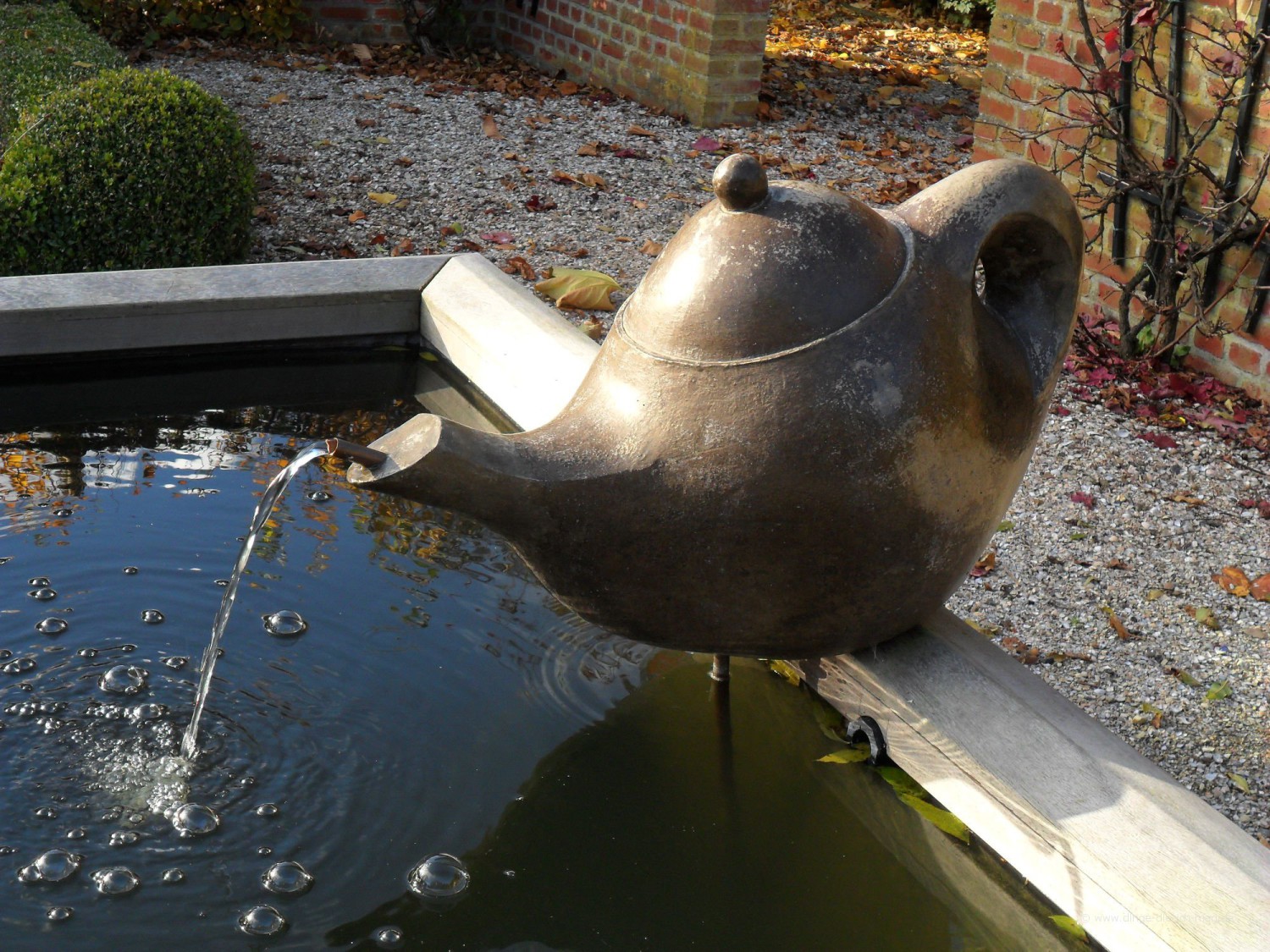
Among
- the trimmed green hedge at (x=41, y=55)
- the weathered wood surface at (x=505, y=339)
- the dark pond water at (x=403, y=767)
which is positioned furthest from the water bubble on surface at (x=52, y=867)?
the trimmed green hedge at (x=41, y=55)

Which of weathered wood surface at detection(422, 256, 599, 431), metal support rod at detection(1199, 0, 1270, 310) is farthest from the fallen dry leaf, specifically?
metal support rod at detection(1199, 0, 1270, 310)

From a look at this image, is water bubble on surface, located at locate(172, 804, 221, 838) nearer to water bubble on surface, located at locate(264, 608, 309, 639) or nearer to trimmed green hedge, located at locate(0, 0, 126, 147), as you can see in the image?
water bubble on surface, located at locate(264, 608, 309, 639)

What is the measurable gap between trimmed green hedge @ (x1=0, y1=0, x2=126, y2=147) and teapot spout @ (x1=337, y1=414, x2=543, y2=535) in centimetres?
461

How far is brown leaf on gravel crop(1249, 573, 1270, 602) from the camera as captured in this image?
11.7ft

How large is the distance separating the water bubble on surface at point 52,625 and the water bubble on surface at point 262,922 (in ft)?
3.35

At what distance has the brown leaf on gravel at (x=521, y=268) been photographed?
18.2 ft

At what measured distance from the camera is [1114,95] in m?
5.03

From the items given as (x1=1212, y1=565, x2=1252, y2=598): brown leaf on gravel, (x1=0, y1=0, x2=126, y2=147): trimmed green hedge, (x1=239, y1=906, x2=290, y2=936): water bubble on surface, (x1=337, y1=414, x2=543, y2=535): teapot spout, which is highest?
(x1=337, y1=414, x2=543, y2=535): teapot spout

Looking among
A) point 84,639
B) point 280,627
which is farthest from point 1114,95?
point 84,639

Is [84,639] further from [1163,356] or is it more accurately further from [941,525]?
[1163,356]

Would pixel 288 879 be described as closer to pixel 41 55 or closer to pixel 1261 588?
pixel 1261 588

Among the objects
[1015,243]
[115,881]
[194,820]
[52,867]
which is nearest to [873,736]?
[1015,243]

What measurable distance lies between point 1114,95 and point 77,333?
3.92 metres

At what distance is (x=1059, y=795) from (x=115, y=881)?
1.63 metres
